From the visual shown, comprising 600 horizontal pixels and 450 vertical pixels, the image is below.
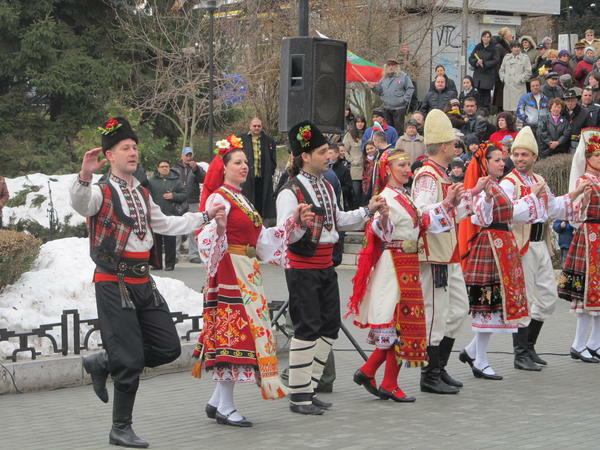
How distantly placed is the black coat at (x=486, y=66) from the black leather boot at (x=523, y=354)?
46.3 feet

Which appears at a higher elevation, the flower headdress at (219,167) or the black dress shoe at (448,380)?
the flower headdress at (219,167)

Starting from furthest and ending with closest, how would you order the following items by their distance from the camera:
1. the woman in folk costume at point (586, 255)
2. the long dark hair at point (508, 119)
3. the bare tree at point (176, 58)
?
the bare tree at point (176, 58) < the long dark hair at point (508, 119) < the woman in folk costume at point (586, 255)

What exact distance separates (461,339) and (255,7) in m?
20.6

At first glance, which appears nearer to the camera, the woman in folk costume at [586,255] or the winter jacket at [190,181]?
the woman in folk costume at [586,255]

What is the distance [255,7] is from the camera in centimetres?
3033

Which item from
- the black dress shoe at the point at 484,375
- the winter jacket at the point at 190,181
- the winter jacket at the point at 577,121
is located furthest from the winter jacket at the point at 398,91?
the black dress shoe at the point at 484,375

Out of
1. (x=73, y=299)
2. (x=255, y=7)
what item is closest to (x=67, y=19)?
(x=255, y=7)

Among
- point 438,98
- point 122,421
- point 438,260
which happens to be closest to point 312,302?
point 438,260


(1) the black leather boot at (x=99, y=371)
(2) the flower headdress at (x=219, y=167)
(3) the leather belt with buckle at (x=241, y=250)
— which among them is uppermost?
(2) the flower headdress at (x=219, y=167)

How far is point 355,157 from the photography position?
19.3 m

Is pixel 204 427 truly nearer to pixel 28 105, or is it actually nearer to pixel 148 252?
pixel 148 252

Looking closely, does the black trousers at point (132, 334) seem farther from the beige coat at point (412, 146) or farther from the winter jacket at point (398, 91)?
the winter jacket at point (398, 91)

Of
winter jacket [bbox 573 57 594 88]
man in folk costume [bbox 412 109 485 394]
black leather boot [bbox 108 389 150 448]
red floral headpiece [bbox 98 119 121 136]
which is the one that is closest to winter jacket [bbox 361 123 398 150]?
winter jacket [bbox 573 57 594 88]

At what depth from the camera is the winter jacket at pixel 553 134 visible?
58.3 ft
